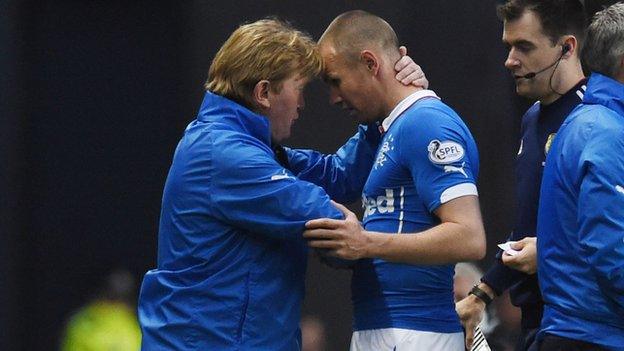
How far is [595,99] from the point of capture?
3873 millimetres

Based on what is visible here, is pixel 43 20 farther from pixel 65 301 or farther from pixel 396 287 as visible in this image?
pixel 396 287

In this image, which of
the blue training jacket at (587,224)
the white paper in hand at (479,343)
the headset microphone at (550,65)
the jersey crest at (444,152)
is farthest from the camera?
the headset microphone at (550,65)

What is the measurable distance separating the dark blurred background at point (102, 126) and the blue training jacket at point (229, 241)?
2.80 metres

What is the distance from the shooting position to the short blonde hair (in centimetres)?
394

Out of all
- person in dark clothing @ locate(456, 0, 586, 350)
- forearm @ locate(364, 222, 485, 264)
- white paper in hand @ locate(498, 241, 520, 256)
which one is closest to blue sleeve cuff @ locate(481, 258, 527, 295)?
person in dark clothing @ locate(456, 0, 586, 350)

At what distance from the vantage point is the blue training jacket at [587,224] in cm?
365

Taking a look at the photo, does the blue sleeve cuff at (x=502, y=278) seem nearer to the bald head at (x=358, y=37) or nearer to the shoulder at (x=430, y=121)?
the shoulder at (x=430, y=121)

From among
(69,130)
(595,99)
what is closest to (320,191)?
(595,99)

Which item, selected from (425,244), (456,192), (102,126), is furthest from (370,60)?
(102,126)

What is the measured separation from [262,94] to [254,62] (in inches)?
3.8

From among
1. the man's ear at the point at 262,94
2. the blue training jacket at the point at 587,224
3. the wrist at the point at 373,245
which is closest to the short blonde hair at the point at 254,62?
the man's ear at the point at 262,94

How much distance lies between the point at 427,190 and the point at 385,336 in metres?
0.45

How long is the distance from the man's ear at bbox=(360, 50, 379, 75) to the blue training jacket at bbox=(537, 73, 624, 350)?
1.99ft

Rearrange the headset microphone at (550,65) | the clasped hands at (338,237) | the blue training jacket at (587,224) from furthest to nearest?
the headset microphone at (550,65) → the clasped hands at (338,237) → the blue training jacket at (587,224)
